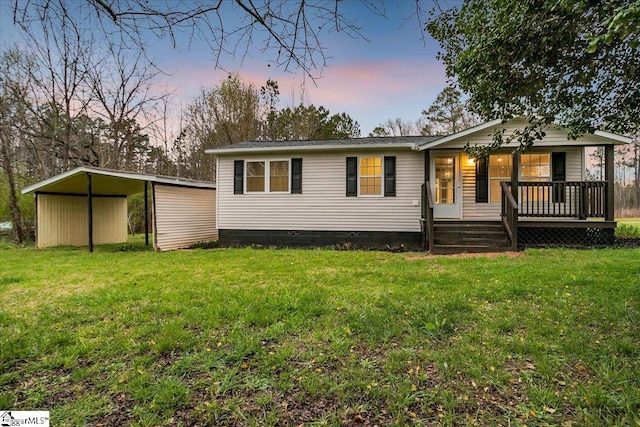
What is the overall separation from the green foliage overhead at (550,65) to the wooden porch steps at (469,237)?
4468mm

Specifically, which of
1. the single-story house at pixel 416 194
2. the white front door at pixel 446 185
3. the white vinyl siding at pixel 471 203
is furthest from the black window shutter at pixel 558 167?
the white front door at pixel 446 185

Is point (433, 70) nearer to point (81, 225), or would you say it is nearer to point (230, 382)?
point (230, 382)

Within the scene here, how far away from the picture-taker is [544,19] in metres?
3.06

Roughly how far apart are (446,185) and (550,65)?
721 centimetres

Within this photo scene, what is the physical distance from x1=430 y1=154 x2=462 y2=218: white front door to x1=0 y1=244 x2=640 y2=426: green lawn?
492 cm

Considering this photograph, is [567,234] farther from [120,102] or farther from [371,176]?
[120,102]

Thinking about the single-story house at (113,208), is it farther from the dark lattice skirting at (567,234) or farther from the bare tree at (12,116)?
the dark lattice skirting at (567,234)

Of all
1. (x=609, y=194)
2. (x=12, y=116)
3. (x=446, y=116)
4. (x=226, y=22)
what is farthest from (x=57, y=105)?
(x=446, y=116)

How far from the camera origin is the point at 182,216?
37.5 feet

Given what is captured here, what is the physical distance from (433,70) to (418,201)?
3961 millimetres

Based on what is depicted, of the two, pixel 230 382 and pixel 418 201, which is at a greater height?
pixel 418 201

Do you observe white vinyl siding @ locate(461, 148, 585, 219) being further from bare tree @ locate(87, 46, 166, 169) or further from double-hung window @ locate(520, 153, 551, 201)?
bare tree @ locate(87, 46, 166, 169)

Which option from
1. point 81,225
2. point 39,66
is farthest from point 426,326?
point 39,66

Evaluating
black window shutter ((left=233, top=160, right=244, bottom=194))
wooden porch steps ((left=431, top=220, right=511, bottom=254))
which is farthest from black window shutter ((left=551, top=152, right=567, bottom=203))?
black window shutter ((left=233, top=160, right=244, bottom=194))
